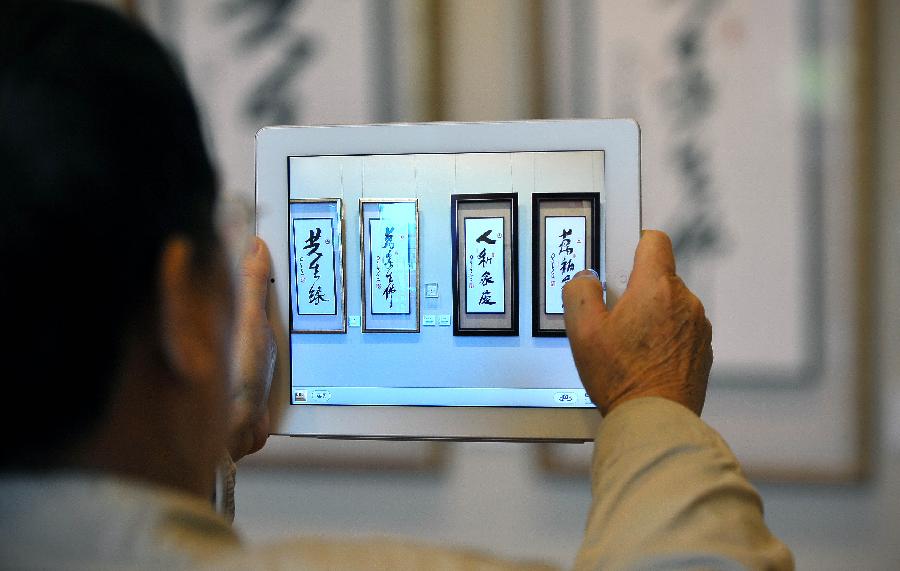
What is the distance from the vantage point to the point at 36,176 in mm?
352

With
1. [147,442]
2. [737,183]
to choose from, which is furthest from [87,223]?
[737,183]

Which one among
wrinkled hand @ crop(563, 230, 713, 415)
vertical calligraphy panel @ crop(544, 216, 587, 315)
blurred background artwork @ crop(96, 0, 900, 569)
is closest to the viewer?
wrinkled hand @ crop(563, 230, 713, 415)

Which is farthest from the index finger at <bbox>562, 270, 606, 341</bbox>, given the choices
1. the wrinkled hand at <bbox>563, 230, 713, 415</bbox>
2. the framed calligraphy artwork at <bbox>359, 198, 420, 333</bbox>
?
the framed calligraphy artwork at <bbox>359, 198, 420, 333</bbox>

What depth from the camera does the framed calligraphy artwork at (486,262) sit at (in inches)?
30.0

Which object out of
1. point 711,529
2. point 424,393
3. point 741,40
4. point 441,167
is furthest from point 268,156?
point 741,40

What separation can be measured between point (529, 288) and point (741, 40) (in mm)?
547

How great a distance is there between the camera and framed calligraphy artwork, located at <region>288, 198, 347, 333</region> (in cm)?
78

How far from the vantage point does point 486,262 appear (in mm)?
765

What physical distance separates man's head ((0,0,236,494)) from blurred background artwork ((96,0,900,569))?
2.44 feet

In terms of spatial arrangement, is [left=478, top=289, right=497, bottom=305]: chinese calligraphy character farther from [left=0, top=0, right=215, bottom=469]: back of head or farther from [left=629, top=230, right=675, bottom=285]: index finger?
[left=0, top=0, right=215, bottom=469]: back of head

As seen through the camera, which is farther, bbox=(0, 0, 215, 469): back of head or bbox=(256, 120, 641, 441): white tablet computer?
bbox=(256, 120, 641, 441): white tablet computer

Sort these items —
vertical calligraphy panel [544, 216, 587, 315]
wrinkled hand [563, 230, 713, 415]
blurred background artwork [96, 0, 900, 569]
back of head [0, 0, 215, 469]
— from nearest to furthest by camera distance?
back of head [0, 0, 215, 469]
wrinkled hand [563, 230, 713, 415]
vertical calligraphy panel [544, 216, 587, 315]
blurred background artwork [96, 0, 900, 569]

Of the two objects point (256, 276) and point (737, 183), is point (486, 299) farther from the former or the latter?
point (737, 183)

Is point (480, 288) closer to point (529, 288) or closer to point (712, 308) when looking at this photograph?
point (529, 288)
